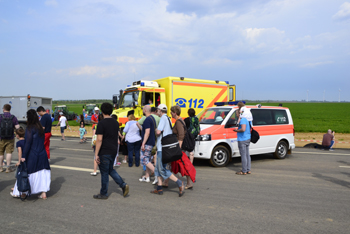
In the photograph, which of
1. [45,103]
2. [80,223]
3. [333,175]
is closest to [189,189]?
[80,223]

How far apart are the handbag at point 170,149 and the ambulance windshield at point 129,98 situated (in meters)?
6.27

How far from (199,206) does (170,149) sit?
1.20 meters

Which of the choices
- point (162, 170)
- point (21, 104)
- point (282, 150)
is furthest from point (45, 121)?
point (21, 104)

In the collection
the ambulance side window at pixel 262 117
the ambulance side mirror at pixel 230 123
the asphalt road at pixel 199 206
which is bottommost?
the asphalt road at pixel 199 206

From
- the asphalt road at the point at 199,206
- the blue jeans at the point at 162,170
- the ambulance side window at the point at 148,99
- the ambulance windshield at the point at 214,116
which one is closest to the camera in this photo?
the asphalt road at the point at 199,206

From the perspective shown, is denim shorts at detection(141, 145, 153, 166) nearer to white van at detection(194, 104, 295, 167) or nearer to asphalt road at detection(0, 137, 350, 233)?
asphalt road at detection(0, 137, 350, 233)

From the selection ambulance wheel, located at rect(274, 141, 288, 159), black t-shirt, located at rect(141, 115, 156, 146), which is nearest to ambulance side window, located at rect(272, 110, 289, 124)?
ambulance wheel, located at rect(274, 141, 288, 159)

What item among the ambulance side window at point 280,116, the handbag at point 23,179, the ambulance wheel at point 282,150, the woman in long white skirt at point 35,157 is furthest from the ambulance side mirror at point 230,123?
the handbag at point 23,179

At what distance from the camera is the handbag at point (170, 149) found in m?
5.37

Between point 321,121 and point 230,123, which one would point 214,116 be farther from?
point 321,121

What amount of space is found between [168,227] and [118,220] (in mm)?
802

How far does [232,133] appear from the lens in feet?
28.4

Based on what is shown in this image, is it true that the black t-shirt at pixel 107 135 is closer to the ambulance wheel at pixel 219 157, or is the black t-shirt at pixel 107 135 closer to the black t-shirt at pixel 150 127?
the black t-shirt at pixel 150 127

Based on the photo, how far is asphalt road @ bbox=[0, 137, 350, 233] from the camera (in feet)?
12.9
